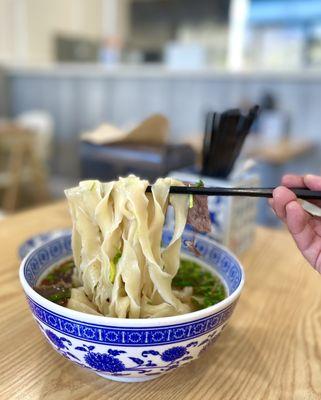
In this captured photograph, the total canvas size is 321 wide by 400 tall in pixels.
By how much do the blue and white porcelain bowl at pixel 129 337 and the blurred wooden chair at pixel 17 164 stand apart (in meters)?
2.65

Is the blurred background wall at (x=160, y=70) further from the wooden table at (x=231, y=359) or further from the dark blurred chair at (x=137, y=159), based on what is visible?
the wooden table at (x=231, y=359)

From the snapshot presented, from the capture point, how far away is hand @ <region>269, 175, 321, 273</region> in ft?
1.59

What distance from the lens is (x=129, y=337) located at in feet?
1.31

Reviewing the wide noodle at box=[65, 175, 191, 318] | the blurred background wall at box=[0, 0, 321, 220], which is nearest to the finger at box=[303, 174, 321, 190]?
the wide noodle at box=[65, 175, 191, 318]

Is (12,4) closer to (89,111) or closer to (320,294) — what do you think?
(89,111)

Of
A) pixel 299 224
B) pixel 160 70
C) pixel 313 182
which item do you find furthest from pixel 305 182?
pixel 160 70

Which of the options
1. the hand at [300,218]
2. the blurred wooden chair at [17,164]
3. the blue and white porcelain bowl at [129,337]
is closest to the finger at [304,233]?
the hand at [300,218]

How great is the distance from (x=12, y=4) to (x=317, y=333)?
4495mm

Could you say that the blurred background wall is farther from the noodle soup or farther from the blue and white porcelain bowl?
the blue and white porcelain bowl

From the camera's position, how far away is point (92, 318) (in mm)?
399

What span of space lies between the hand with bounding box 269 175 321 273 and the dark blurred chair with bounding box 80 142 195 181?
1.19 ft

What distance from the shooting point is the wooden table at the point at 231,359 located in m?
0.46

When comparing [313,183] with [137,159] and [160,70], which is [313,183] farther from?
[160,70]

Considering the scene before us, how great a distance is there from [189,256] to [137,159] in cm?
36
